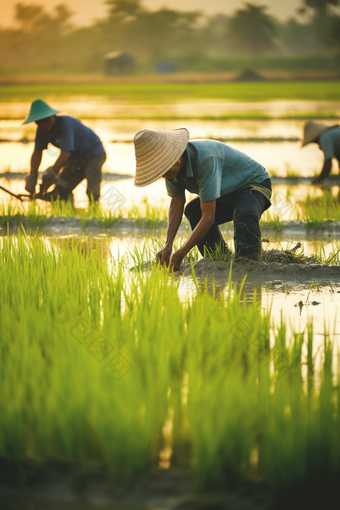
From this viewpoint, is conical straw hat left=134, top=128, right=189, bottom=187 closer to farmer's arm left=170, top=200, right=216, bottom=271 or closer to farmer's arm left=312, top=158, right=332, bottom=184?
farmer's arm left=170, top=200, right=216, bottom=271

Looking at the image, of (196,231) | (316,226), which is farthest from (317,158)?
(196,231)

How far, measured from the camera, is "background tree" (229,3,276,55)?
276ft

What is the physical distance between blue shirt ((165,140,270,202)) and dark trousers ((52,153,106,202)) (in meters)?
2.48

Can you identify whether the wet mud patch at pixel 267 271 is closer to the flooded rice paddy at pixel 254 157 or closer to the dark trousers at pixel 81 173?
the flooded rice paddy at pixel 254 157

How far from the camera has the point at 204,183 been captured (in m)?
2.90

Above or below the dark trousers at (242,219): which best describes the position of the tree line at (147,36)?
above

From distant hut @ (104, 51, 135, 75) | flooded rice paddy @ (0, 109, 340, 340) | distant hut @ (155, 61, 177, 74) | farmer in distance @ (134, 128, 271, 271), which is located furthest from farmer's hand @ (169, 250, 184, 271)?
distant hut @ (155, 61, 177, 74)

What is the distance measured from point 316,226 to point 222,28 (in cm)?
11321

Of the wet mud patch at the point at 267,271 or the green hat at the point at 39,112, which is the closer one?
the wet mud patch at the point at 267,271

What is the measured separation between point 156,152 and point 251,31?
8883cm

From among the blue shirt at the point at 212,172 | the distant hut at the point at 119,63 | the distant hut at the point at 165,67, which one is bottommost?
the blue shirt at the point at 212,172

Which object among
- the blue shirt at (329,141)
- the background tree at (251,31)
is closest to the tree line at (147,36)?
the background tree at (251,31)

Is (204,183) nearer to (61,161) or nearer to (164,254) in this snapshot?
(164,254)

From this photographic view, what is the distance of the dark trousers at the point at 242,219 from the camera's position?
10.9 ft
